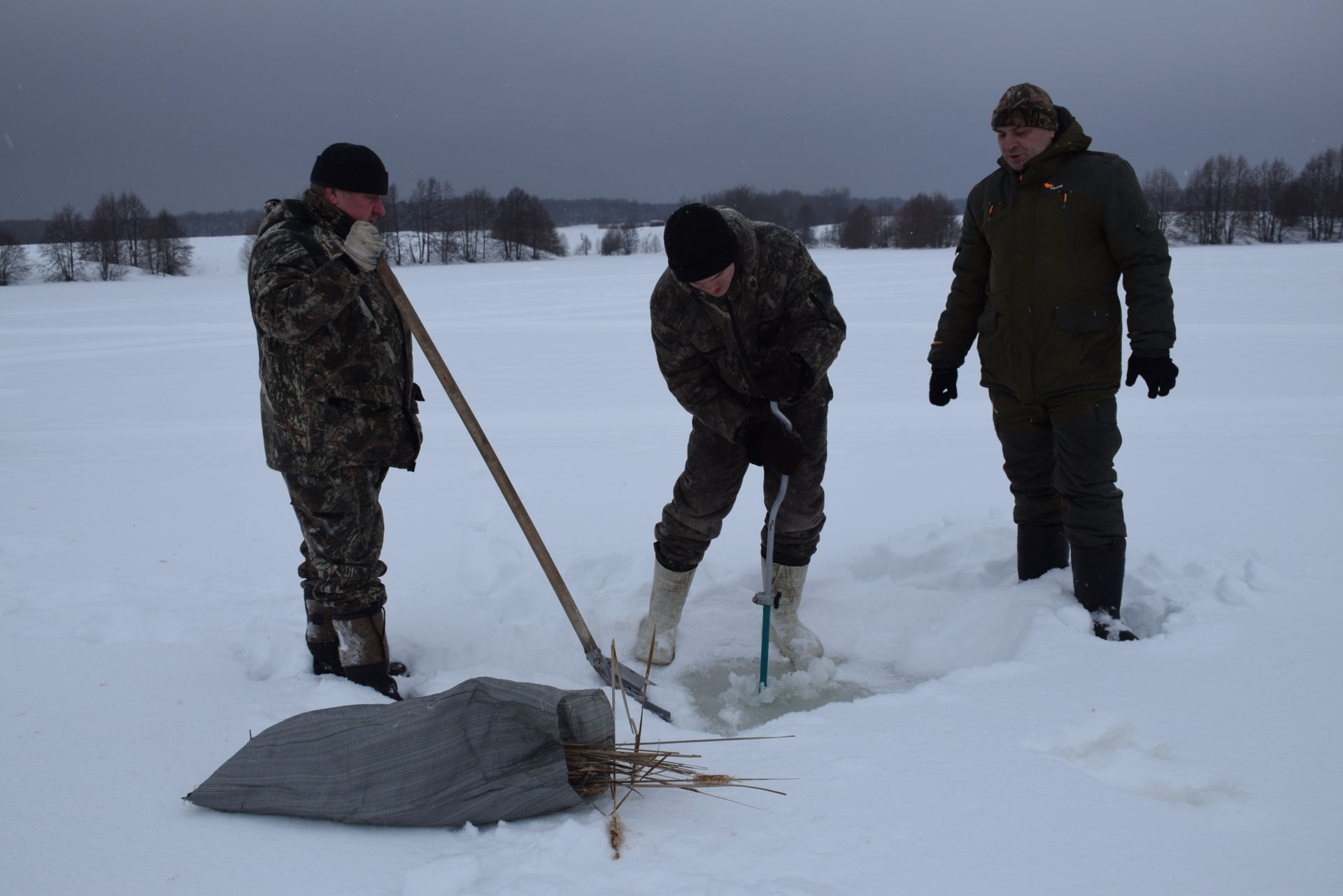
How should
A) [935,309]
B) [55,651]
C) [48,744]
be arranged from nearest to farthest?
[48,744] < [55,651] < [935,309]

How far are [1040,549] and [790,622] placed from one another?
3.23 ft

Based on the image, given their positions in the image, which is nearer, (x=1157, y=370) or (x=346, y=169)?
(x=346, y=169)

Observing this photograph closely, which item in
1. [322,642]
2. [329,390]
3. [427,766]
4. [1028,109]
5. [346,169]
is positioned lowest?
[322,642]

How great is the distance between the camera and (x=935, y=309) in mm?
14078

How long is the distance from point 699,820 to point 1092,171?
231 centimetres

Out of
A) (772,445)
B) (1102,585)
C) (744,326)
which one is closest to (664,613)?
(772,445)

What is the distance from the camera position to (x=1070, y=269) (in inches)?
108

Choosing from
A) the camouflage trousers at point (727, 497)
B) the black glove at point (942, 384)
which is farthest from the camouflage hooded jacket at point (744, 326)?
the black glove at point (942, 384)

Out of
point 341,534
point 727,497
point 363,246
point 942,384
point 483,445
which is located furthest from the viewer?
point 942,384

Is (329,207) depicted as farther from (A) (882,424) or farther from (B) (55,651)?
(A) (882,424)

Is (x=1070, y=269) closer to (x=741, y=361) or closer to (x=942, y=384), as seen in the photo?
(x=942, y=384)

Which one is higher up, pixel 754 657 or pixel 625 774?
pixel 625 774

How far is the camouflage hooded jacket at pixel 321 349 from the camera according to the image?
7.71 feet

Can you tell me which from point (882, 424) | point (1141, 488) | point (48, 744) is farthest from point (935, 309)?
point (48, 744)
